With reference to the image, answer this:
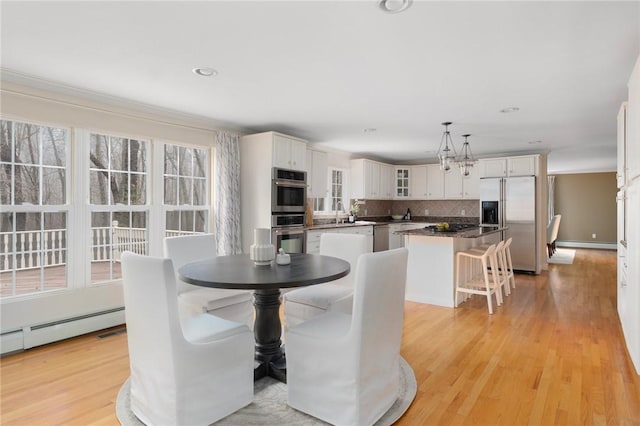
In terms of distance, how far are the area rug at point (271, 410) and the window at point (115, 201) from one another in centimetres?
179

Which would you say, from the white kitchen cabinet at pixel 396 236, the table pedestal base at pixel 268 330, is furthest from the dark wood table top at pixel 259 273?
the white kitchen cabinet at pixel 396 236

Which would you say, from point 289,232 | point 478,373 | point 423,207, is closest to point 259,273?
point 478,373

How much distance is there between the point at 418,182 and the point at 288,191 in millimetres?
4145

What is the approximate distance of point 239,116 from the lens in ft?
14.6

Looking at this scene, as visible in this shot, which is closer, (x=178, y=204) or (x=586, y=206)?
(x=178, y=204)

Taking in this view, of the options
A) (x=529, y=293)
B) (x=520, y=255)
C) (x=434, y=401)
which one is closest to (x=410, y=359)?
(x=434, y=401)

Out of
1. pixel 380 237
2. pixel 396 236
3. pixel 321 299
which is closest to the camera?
pixel 321 299

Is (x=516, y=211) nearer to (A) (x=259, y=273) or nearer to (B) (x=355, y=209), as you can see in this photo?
(B) (x=355, y=209)

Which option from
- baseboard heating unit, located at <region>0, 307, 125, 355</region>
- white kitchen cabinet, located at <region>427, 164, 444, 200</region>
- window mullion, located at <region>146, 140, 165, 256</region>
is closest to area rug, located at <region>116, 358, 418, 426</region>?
baseboard heating unit, located at <region>0, 307, 125, 355</region>

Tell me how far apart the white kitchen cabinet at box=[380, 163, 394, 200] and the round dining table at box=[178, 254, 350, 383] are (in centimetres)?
514

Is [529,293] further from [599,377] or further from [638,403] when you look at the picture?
[638,403]

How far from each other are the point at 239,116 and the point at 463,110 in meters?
2.59

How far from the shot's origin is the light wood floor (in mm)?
2145

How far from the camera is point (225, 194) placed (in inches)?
189
